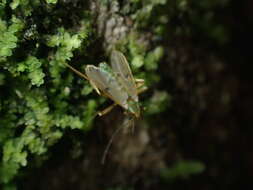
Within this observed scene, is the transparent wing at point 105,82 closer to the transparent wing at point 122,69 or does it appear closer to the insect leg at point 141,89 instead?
the transparent wing at point 122,69

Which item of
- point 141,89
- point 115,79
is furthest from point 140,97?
point 115,79

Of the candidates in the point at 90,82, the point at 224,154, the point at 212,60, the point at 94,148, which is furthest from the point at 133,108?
the point at 224,154

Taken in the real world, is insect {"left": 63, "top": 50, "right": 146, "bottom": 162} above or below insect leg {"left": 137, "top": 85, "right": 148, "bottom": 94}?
above

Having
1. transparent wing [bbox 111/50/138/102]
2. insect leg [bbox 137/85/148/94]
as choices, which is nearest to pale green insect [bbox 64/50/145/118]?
transparent wing [bbox 111/50/138/102]

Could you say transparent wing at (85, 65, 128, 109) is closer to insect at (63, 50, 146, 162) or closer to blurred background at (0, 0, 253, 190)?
insect at (63, 50, 146, 162)

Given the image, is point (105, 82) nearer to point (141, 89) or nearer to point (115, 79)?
point (115, 79)

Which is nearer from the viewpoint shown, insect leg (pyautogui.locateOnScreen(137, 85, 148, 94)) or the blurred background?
the blurred background

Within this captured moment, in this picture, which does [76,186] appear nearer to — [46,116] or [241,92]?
[46,116]

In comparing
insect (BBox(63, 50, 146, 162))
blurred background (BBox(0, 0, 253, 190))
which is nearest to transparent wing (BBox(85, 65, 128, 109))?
insect (BBox(63, 50, 146, 162))
